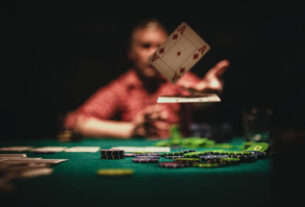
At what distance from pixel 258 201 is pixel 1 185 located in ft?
2.42

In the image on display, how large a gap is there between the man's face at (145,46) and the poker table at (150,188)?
7.90 feet

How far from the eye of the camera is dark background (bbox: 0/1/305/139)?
3852mm

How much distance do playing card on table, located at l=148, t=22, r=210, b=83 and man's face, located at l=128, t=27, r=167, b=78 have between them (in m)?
1.81

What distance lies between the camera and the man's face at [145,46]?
345 centimetres

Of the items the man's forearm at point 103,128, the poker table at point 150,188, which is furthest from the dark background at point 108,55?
the poker table at point 150,188

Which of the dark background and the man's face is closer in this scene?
the man's face

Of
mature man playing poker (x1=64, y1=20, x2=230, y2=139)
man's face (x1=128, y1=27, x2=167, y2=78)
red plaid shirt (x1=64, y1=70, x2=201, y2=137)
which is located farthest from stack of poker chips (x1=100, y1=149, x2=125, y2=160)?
Result: man's face (x1=128, y1=27, x2=167, y2=78)

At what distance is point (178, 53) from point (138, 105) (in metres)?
2.06

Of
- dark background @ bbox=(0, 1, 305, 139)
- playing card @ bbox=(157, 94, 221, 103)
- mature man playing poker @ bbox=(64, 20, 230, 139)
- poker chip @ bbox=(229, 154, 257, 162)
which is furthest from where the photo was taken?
dark background @ bbox=(0, 1, 305, 139)

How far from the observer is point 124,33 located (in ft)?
13.4

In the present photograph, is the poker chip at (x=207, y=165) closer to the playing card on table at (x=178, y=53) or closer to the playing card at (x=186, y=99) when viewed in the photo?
the playing card at (x=186, y=99)

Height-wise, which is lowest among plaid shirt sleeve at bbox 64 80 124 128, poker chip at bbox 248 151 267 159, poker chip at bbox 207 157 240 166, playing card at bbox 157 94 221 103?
poker chip at bbox 207 157 240 166

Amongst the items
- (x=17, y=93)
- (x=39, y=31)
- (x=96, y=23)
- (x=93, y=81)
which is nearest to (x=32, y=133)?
(x=17, y=93)

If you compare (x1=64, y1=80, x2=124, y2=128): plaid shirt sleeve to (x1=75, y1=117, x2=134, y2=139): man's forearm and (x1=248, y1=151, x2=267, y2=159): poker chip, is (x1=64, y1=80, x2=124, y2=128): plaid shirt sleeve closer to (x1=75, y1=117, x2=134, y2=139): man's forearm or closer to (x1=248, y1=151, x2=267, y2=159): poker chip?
(x1=75, y1=117, x2=134, y2=139): man's forearm
